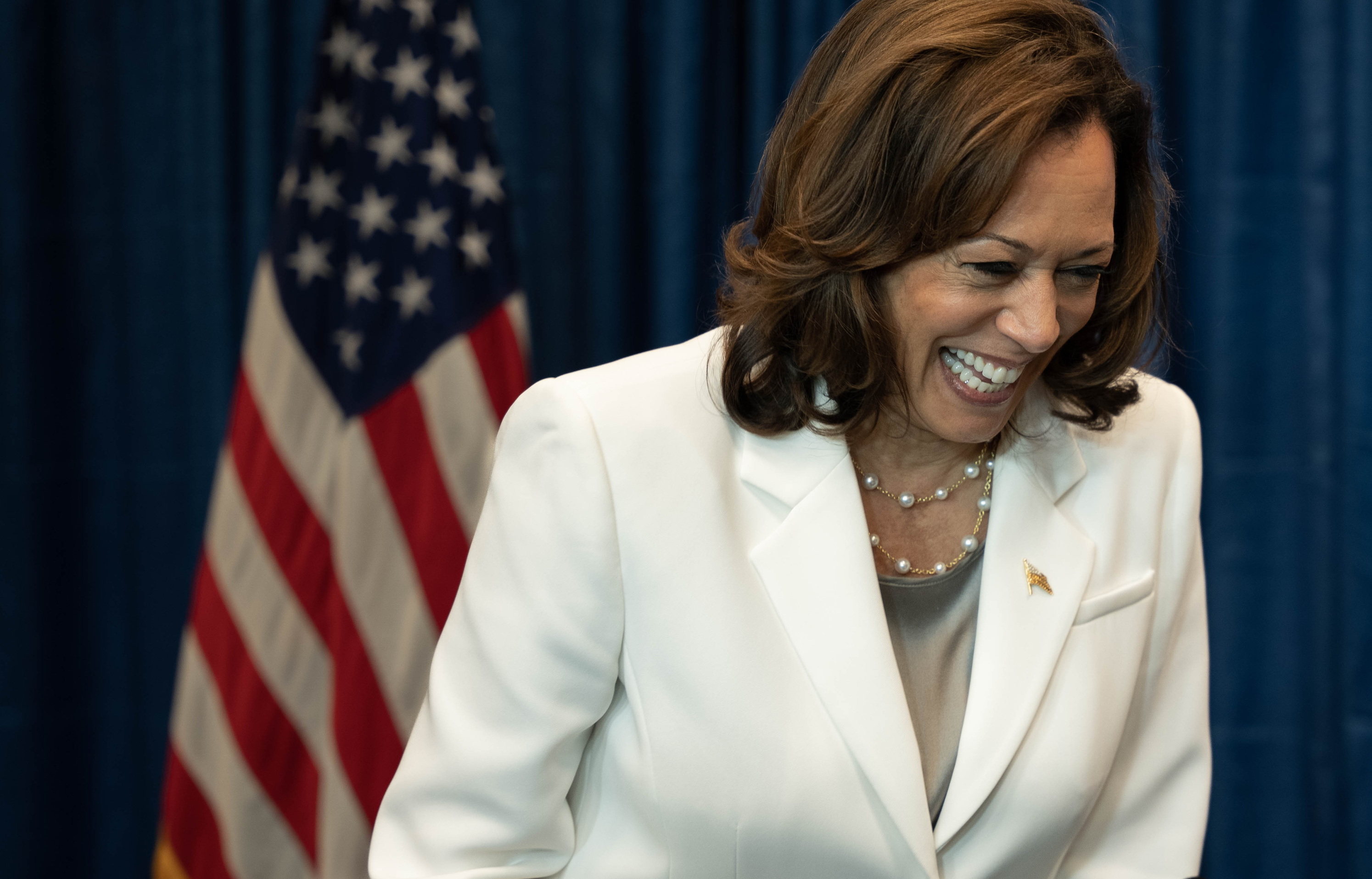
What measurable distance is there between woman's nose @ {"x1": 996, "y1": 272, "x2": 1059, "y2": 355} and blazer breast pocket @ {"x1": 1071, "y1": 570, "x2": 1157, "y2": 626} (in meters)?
0.33

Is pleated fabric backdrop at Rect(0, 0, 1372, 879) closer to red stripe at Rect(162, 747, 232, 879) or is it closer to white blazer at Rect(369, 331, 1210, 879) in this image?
red stripe at Rect(162, 747, 232, 879)

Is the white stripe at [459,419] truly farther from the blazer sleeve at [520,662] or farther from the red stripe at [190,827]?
the blazer sleeve at [520,662]

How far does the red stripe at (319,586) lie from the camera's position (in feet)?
6.27

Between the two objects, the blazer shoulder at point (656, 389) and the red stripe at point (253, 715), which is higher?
the blazer shoulder at point (656, 389)

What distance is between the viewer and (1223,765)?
90.9 inches

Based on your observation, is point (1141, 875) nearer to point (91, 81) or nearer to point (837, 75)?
point (837, 75)

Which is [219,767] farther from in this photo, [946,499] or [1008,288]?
[1008,288]

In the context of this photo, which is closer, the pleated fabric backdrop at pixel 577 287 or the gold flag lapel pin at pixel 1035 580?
the gold flag lapel pin at pixel 1035 580

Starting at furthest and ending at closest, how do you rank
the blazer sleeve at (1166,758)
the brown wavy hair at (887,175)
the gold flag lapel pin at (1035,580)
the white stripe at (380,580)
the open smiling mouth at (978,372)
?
the white stripe at (380,580), the blazer sleeve at (1166,758), the gold flag lapel pin at (1035,580), the open smiling mouth at (978,372), the brown wavy hair at (887,175)

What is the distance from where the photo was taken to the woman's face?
3.51 feet

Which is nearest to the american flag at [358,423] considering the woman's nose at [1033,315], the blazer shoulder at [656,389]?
the blazer shoulder at [656,389]

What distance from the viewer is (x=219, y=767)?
1972 mm

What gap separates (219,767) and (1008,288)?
1514mm

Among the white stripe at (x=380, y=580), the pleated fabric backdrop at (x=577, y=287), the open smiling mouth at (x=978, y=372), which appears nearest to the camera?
the open smiling mouth at (x=978, y=372)
